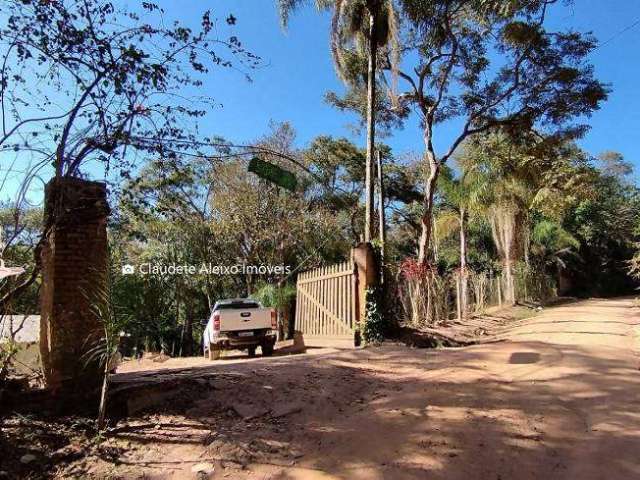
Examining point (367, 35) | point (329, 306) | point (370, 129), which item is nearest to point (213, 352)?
point (329, 306)

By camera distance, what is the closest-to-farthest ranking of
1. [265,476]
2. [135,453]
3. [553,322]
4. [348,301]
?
[265,476] < [135,453] < [348,301] < [553,322]

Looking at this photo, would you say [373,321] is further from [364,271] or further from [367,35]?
[367,35]

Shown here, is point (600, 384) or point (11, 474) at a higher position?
point (600, 384)

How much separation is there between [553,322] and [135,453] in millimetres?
11466

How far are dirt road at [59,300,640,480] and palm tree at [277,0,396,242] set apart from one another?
16.2 feet

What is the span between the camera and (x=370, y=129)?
37.6ft

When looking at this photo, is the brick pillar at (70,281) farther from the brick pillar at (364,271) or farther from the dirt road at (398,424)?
the brick pillar at (364,271)

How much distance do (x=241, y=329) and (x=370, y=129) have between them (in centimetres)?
573

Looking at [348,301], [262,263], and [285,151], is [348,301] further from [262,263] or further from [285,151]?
[285,151]

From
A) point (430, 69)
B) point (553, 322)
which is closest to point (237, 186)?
point (430, 69)

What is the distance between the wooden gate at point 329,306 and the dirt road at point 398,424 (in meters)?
3.40

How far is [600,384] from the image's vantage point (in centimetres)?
586

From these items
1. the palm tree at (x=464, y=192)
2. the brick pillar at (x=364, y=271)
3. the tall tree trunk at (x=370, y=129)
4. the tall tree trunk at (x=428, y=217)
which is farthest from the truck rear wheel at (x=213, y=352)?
the palm tree at (x=464, y=192)

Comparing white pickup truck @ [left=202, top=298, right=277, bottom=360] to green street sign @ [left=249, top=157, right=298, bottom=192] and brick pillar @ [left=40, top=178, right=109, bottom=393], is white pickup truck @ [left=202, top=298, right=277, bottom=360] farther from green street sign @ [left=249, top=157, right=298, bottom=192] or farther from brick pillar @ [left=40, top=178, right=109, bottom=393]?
brick pillar @ [left=40, top=178, right=109, bottom=393]
